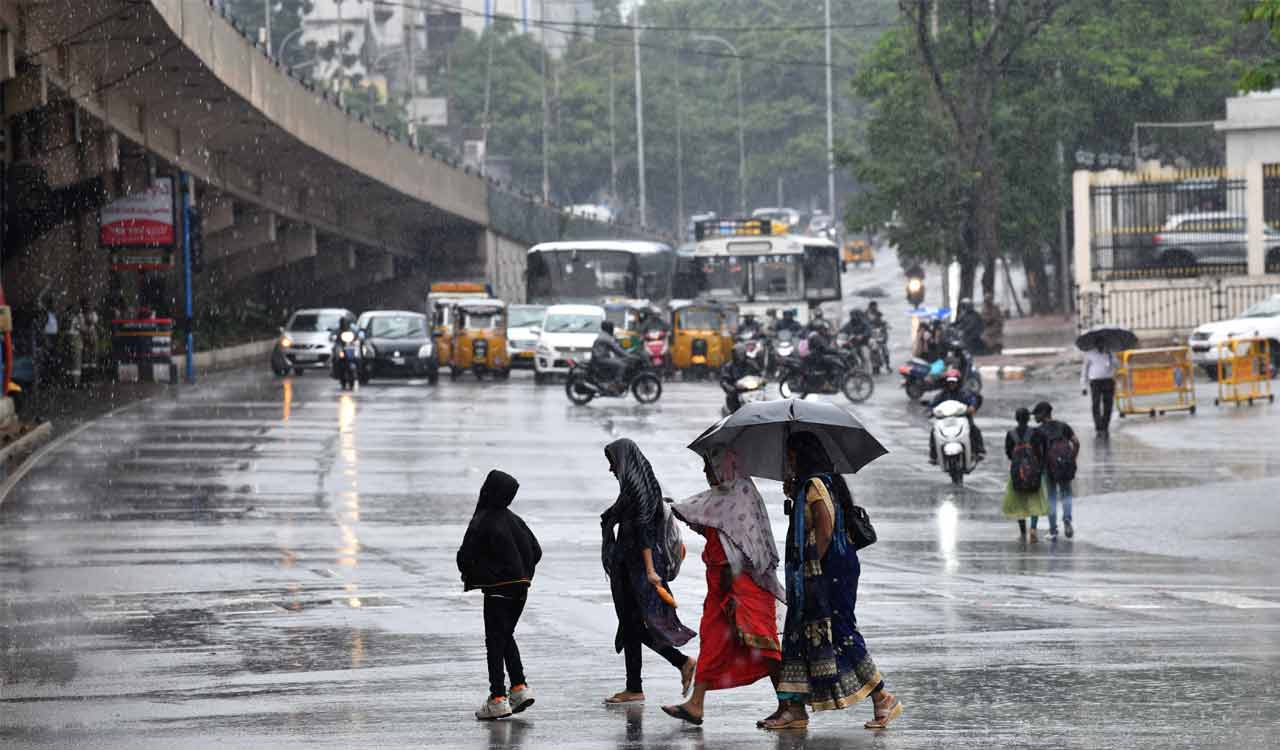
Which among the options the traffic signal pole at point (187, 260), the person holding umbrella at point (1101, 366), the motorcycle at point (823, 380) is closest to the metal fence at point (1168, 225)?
the motorcycle at point (823, 380)

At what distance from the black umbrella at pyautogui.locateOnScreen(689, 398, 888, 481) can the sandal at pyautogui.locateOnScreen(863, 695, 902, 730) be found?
1.13 metres

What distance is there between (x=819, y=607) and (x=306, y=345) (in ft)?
132

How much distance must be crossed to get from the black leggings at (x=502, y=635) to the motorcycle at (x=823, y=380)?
1073 inches

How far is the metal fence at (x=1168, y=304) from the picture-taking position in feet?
144

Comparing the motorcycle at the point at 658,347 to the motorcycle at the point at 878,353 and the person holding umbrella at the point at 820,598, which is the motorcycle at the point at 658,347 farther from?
the person holding umbrella at the point at 820,598

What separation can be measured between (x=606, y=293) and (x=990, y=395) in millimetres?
20296

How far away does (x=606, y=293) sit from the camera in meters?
56.8

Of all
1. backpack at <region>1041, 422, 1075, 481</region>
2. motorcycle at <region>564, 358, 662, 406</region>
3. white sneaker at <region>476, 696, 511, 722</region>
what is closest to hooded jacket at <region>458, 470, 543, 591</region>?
white sneaker at <region>476, 696, 511, 722</region>

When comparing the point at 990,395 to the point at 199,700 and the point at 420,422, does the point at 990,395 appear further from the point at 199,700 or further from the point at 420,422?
the point at 199,700

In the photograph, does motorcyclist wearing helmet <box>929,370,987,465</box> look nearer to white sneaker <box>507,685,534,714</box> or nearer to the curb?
the curb

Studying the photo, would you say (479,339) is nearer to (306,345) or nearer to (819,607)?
(306,345)

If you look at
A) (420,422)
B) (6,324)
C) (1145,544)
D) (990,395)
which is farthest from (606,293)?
(1145,544)

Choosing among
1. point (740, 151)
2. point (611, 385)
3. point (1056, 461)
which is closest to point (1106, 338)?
point (1056, 461)

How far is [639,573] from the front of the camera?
10.3 m
